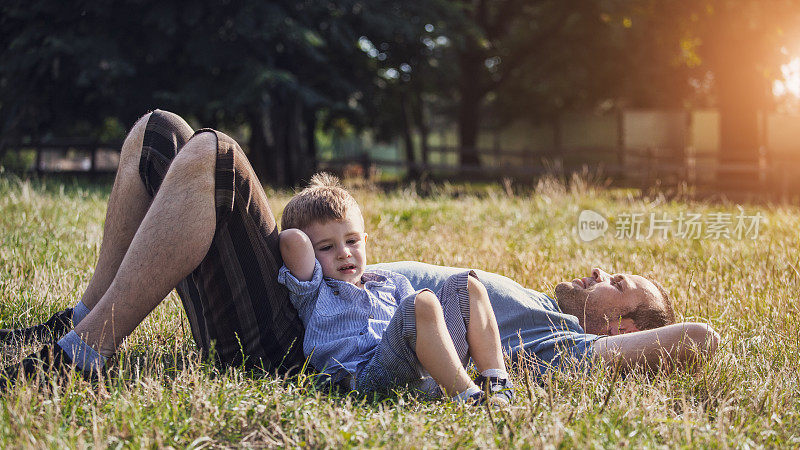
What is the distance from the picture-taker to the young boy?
8.39ft

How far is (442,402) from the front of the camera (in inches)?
104

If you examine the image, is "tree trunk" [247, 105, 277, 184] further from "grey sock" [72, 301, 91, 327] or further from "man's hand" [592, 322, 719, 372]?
"man's hand" [592, 322, 719, 372]

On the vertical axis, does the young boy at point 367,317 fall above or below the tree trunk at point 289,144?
below

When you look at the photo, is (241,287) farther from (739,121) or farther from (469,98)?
(469,98)

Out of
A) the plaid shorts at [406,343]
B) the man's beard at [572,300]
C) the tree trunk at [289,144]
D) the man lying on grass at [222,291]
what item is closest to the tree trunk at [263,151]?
the tree trunk at [289,144]

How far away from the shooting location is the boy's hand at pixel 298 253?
2.78 meters

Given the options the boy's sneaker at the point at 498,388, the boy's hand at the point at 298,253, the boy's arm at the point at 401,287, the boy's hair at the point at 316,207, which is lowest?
the boy's sneaker at the point at 498,388

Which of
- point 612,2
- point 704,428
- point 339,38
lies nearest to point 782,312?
point 704,428

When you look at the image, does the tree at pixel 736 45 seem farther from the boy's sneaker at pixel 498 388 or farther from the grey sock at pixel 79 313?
the grey sock at pixel 79 313

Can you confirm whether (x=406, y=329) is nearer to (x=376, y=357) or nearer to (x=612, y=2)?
(x=376, y=357)

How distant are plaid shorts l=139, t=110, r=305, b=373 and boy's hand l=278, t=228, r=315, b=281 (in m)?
0.06

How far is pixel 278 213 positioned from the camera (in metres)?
7.42

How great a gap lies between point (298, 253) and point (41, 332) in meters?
1.24

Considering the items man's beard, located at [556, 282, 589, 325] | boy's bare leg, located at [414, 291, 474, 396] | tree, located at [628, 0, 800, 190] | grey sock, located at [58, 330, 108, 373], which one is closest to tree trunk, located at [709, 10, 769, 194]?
tree, located at [628, 0, 800, 190]
